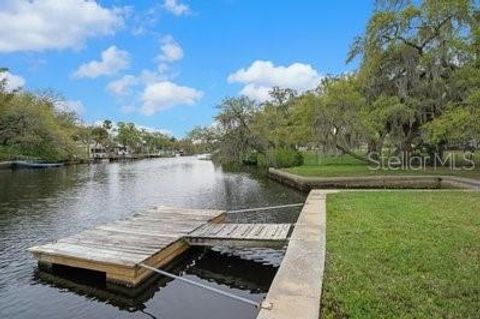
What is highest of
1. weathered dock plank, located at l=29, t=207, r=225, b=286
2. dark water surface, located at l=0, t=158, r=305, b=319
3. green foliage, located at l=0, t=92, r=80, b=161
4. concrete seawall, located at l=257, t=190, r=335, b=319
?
green foliage, located at l=0, t=92, r=80, b=161

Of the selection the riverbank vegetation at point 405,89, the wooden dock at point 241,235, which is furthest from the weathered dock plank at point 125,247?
the riverbank vegetation at point 405,89

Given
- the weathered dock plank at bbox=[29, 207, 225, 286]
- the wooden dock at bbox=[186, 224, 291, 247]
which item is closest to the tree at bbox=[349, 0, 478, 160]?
the wooden dock at bbox=[186, 224, 291, 247]

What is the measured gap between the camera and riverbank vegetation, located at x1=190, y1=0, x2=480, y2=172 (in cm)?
2352

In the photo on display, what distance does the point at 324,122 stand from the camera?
2955cm

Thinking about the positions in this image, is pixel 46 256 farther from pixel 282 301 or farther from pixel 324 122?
pixel 324 122

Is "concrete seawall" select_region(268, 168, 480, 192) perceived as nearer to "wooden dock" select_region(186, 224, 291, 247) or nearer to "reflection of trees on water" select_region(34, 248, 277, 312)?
"wooden dock" select_region(186, 224, 291, 247)

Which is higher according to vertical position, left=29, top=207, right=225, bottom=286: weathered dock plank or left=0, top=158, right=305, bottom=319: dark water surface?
left=29, top=207, right=225, bottom=286: weathered dock plank

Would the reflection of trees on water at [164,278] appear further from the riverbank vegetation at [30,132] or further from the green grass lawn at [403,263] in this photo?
the riverbank vegetation at [30,132]

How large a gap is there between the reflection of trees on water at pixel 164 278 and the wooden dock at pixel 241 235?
0.41 metres

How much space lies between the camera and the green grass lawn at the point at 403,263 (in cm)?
455

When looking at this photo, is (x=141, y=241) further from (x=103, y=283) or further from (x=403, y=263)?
(x=403, y=263)

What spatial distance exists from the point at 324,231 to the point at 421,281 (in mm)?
3252

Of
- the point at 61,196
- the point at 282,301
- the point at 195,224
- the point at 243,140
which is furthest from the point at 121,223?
the point at 243,140

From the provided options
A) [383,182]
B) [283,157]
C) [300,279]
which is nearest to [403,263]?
[300,279]
